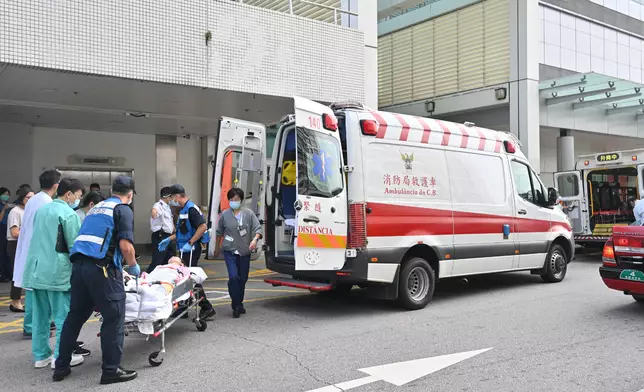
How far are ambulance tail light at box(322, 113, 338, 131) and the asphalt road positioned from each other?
2443 mm

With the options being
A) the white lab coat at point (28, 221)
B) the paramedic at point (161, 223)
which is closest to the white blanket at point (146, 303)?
the white lab coat at point (28, 221)

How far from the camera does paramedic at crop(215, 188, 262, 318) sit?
7.18 metres

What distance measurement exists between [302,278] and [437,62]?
1288 centimetres

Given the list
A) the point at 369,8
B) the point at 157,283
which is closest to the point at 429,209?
the point at 157,283

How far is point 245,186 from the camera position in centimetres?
862

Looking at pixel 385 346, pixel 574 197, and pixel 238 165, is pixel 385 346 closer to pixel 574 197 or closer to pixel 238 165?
pixel 238 165

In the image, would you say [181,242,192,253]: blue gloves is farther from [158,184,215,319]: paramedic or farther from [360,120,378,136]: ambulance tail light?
[360,120,378,136]: ambulance tail light

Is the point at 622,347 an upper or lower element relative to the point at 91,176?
lower

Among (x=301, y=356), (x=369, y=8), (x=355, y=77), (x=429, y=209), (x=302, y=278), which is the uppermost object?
(x=369, y=8)

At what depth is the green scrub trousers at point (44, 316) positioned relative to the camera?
505 centimetres

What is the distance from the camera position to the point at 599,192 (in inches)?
598

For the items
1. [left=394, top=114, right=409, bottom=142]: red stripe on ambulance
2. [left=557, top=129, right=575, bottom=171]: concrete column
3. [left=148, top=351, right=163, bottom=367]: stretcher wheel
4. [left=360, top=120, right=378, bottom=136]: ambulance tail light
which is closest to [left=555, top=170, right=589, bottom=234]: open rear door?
[left=557, top=129, right=575, bottom=171]: concrete column

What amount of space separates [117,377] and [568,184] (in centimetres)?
1320

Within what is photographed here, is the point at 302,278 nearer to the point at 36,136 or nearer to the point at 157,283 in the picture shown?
the point at 157,283
